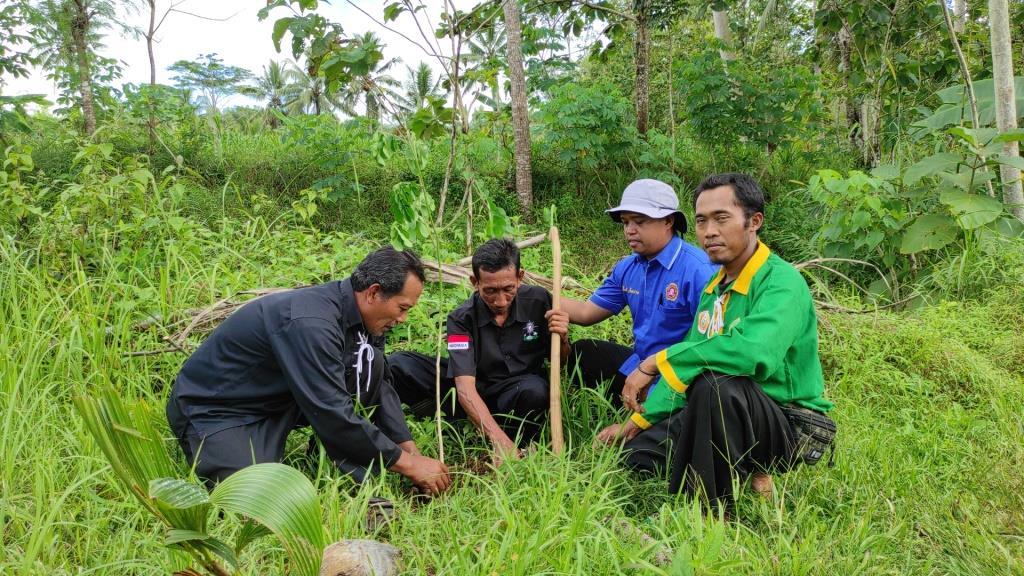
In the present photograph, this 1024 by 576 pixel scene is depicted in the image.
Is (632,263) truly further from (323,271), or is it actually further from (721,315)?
(323,271)

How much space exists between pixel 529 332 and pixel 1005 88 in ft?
15.7

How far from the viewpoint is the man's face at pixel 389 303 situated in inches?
108

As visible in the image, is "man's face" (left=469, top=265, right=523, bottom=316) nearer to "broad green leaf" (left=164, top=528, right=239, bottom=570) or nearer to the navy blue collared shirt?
the navy blue collared shirt

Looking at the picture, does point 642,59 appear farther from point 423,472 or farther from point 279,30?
point 423,472

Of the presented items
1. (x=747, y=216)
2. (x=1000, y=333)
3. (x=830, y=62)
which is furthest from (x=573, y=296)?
(x=830, y=62)

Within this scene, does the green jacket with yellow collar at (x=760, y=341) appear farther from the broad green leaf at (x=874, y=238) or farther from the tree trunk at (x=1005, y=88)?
the tree trunk at (x=1005, y=88)

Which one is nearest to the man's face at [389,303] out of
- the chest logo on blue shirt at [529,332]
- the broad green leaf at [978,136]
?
the chest logo on blue shirt at [529,332]

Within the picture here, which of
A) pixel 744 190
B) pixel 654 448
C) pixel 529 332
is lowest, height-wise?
pixel 654 448

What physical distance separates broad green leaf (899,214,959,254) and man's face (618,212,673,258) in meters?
2.98

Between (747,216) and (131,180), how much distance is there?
3917 millimetres

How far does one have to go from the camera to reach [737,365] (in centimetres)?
239

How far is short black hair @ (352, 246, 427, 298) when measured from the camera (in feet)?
8.93

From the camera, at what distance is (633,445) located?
2.92 m

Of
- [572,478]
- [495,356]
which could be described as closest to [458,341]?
[495,356]
